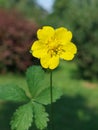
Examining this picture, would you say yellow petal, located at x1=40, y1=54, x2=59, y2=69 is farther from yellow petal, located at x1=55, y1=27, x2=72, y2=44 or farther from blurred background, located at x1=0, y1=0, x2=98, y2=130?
blurred background, located at x1=0, y1=0, x2=98, y2=130

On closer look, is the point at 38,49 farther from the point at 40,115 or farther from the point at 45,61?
the point at 40,115

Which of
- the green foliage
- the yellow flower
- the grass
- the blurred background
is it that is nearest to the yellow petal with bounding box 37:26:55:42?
the yellow flower

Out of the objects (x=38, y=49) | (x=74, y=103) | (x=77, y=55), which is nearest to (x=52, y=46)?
(x=38, y=49)

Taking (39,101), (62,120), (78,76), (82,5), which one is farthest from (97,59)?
(39,101)

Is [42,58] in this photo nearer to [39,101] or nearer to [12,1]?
[39,101]

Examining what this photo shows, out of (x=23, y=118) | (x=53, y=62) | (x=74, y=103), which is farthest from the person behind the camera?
(x=74, y=103)

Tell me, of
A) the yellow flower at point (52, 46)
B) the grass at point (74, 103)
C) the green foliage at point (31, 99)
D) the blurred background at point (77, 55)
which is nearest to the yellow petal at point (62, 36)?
the yellow flower at point (52, 46)

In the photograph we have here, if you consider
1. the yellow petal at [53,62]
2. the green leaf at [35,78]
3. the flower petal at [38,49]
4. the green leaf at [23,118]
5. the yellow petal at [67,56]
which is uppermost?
the flower petal at [38,49]

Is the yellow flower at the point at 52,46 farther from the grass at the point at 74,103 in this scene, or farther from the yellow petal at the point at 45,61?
the grass at the point at 74,103
